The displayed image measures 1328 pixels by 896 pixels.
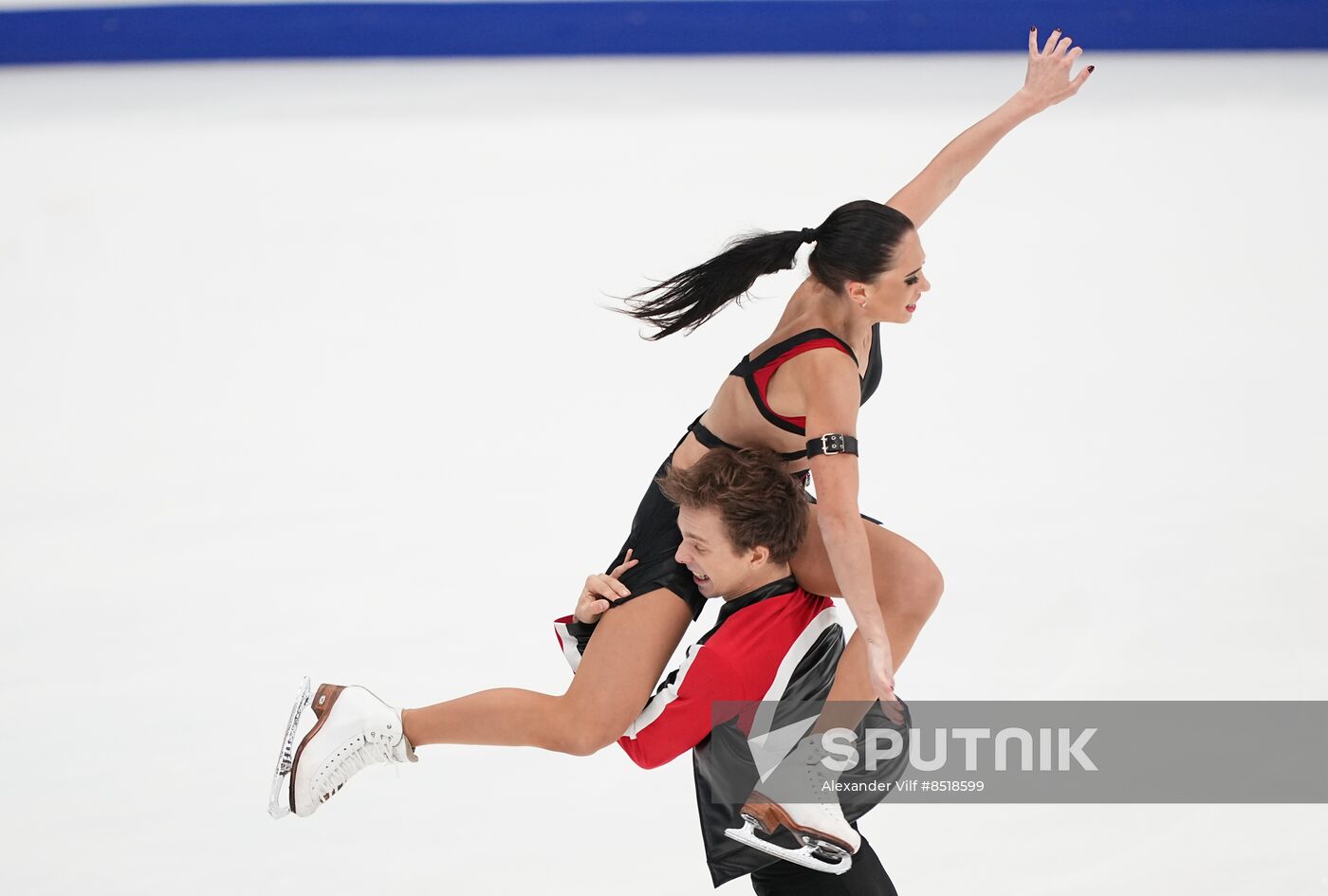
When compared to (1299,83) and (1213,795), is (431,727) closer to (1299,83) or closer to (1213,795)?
(1213,795)

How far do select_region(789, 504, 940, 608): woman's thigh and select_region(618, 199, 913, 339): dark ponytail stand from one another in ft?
1.28

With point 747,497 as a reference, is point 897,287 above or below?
above

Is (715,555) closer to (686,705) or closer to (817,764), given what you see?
(686,705)

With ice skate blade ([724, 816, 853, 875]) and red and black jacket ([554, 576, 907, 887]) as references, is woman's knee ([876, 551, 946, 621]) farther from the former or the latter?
ice skate blade ([724, 816, 853, 875])

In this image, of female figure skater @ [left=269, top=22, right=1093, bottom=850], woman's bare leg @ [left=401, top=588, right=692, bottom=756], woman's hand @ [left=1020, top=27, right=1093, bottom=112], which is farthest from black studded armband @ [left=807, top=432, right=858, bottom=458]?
woman's hand @ [left=1020, top=27, right=1093, bottom=112]

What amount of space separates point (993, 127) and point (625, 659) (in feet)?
3.85

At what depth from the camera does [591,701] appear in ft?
7.54

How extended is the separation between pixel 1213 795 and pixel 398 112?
5405mm

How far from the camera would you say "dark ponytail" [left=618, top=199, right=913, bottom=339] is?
229 centimetres

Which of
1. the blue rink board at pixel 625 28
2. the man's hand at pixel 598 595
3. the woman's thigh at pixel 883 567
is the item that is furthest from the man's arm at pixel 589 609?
the blue rink board at pixel 625 28

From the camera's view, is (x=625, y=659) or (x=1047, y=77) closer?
(x=625, y=659)

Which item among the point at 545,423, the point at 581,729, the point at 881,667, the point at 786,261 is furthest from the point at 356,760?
the point at 545,423

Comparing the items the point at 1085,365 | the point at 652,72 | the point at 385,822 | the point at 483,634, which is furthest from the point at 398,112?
the point at 385,822

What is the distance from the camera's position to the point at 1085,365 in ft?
15.5
